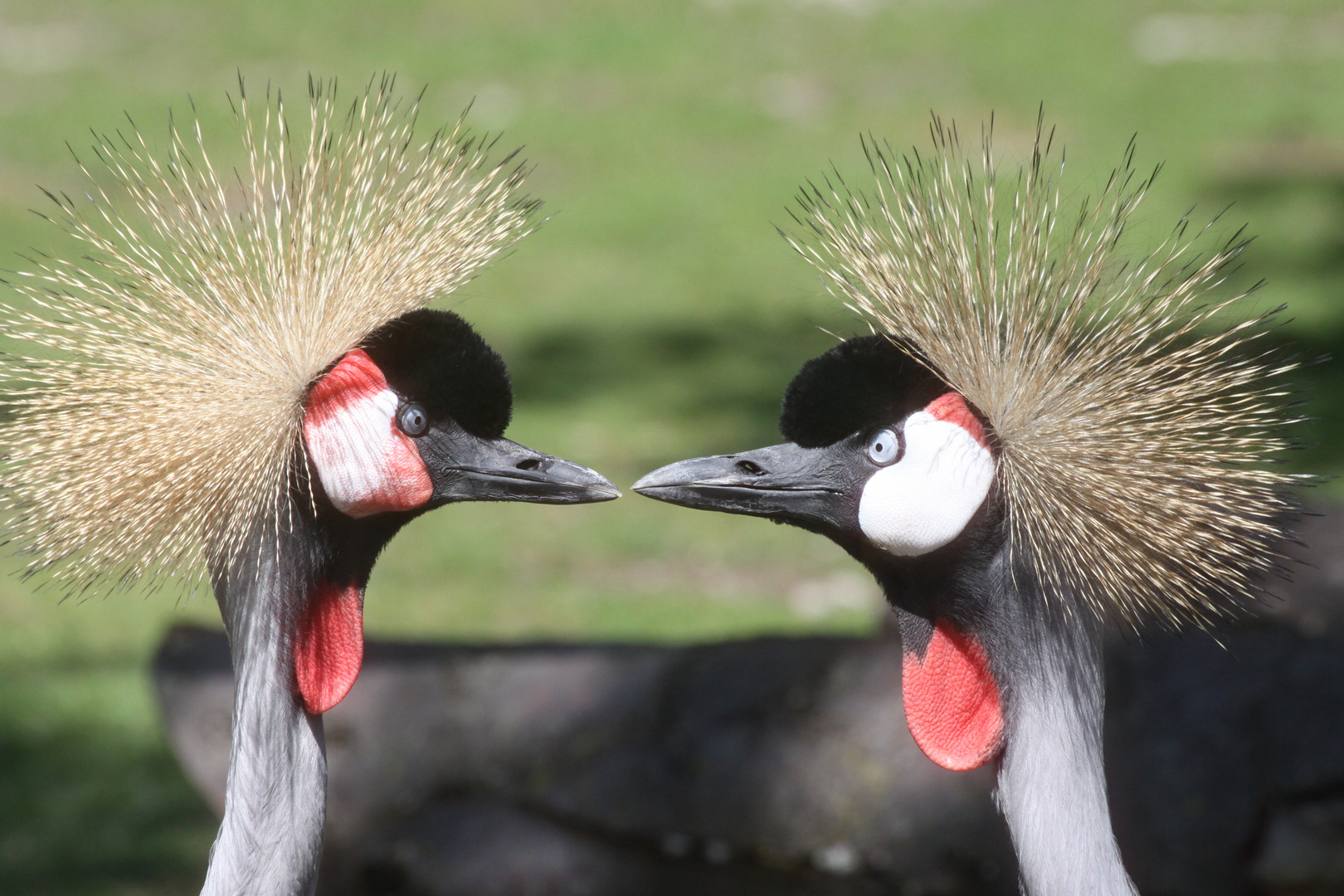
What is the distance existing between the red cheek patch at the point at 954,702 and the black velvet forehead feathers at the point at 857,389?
222 mm

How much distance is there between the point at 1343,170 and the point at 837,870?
498 centimetres

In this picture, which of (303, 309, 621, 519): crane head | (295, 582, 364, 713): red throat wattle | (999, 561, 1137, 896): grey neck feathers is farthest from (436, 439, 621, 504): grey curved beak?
(999, 561, 1137, 896): grey neck feathers

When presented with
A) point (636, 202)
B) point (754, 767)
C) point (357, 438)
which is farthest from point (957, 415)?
point (636, 202)

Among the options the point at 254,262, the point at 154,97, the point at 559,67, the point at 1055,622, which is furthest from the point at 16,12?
the point at 1055,622

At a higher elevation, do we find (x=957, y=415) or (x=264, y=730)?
(x=957, y=415)

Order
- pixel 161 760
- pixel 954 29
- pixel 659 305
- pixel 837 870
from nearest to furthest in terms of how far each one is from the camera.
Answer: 1. pixel 837 870
2. pixel 161 760
3. pixel 659 305
4. pixel 954 29

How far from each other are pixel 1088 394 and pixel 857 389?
21 centimetres

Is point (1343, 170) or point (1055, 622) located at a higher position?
point (1343, 170)

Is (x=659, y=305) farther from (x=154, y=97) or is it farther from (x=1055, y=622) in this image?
(x=1055, y=622)

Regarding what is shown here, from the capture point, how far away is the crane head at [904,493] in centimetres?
129

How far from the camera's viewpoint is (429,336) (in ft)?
4.42

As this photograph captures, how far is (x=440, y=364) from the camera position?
136 cm

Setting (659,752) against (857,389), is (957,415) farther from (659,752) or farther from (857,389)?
(659,752)

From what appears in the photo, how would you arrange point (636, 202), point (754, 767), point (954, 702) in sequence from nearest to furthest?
1. point (954, 702)
2. point (754, 767)
3. point (636, 202)
